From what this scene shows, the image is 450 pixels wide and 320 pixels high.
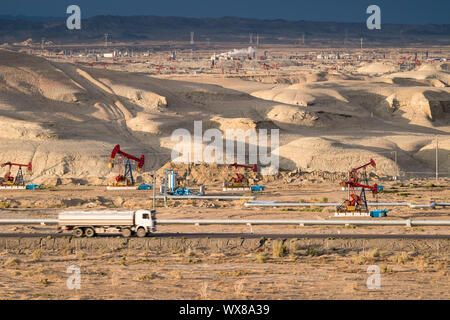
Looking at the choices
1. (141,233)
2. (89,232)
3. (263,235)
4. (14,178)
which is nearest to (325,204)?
(263,235)

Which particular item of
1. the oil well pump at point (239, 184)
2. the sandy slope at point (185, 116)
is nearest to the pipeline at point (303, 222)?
the oil well pump at point (239, 184)

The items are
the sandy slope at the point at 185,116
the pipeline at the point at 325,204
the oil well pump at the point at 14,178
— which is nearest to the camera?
the pipeline at the point at 325,204

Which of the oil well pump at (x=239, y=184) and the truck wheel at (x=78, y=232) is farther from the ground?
the oil well pump at (x=239, y=184)

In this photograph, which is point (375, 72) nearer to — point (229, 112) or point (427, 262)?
point (229, 112)

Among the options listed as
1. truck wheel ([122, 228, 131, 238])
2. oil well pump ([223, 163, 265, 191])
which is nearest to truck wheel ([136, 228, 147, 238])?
truck wheel ([122, 228, 131, 238])

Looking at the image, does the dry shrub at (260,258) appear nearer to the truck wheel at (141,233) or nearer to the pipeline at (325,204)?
the truck wheel at (141,233)

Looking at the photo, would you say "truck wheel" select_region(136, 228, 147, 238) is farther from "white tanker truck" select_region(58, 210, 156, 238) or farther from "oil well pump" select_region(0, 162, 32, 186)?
"oil well pump" select_region(0, 162, 32, 186)
